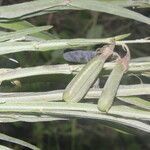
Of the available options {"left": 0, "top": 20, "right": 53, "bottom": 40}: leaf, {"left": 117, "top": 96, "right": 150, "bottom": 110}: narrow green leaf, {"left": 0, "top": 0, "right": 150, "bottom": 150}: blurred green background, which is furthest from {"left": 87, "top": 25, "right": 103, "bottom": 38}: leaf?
{"left": 117, "top": 96, "right": 150, "bottom": 110}: narrow green leaf

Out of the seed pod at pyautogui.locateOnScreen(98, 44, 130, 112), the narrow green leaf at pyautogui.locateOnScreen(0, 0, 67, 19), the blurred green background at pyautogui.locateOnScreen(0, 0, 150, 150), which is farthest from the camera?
the blurred green background at pyautogui.locateOnScreen(0, 0, 150, 150)

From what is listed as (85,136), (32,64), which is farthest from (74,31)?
(32,64)

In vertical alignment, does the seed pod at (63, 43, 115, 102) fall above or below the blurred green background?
above

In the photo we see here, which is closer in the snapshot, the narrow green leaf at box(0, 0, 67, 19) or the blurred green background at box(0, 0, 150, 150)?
the narrow green leaf at box(0, 0, 67, 19)

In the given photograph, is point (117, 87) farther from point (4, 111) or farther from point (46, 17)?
point (46, 17)

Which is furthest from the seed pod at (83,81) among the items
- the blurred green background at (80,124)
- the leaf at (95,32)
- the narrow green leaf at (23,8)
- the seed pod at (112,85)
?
the leaf at (95,32)

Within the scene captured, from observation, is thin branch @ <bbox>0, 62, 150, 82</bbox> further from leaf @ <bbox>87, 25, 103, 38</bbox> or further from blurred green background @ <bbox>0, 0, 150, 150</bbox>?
leaf @ <bbox>87, 25, 103, 38</bbox>

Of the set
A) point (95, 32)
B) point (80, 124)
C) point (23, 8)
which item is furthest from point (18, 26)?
point (80, 124)

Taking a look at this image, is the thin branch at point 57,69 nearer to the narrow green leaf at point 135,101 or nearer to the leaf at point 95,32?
the narrow green leaf at point 135,101

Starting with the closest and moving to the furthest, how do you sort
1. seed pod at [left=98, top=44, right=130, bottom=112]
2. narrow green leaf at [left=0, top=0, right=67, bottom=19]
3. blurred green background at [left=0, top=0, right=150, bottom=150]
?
seed pod at [left=98, top=44, right=130, bottom=112]
narrow green leaf at [left=0, top=0, right=67, bottom=19]
blurred green background at [left=0, top=0, right=150, bottom=150]
